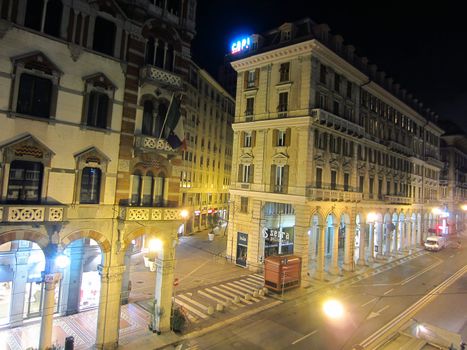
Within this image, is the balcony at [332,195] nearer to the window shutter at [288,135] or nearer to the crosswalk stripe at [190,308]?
the window shutter at [288,135]

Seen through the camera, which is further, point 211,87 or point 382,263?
point 211,87

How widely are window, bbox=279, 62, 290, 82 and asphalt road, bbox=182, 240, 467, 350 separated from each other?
22.0 m

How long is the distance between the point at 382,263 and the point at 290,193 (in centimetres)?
1882

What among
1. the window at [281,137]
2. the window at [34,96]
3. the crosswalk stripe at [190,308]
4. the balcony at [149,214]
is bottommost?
the crosswalk stripe at [190,308]

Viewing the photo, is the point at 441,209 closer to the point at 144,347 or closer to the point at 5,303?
the point at 144,347

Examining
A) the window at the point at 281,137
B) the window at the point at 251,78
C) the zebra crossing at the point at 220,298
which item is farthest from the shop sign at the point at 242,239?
the window at the point at 251,78

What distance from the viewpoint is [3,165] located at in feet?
45.8

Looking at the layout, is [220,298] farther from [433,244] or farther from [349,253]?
[433,244]

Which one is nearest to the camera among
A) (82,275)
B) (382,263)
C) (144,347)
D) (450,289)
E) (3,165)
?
(3,165)

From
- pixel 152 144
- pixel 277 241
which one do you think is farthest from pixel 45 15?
pixel 277 241

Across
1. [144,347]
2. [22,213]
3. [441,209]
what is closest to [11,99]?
[22,213]

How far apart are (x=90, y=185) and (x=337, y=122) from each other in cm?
2587

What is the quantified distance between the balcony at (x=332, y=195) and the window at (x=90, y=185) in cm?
1995

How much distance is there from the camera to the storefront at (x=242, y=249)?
35375 mm
